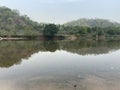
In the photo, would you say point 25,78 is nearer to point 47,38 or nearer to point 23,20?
point 47,38

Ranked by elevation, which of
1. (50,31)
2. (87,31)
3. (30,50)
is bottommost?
(30,50)

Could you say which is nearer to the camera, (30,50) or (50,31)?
(30,50)

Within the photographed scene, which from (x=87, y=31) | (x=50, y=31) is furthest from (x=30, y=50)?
(x=87, y=31)

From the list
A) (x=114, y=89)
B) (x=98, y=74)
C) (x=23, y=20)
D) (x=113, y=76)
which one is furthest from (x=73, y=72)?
(x=23, y=20)

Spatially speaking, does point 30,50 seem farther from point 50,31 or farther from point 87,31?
point 87,31

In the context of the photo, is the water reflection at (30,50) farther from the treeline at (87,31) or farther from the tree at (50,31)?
the treeline at (87,31)

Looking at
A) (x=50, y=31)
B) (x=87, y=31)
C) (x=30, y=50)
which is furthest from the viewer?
(x=87, y=31)

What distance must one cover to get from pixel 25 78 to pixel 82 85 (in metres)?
3.30

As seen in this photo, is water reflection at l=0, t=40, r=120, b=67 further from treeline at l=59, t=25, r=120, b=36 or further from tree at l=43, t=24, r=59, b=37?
treeline at l=59, t=25, r=120, b=36

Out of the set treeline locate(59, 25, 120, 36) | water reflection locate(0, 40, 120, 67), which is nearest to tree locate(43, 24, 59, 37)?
treeline locate(59, 25, 120, 36)

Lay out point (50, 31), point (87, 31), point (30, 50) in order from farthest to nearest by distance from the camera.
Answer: point (87, 31)
point (50, 31)
point (30, 50)

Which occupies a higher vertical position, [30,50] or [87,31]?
[87,31]

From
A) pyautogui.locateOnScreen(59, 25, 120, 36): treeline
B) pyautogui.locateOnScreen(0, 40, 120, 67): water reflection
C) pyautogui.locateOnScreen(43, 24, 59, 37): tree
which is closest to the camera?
pyautogui.locateOnScreen(0, 40, 120, 67): water reflection

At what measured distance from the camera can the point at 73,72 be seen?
13.8 m
